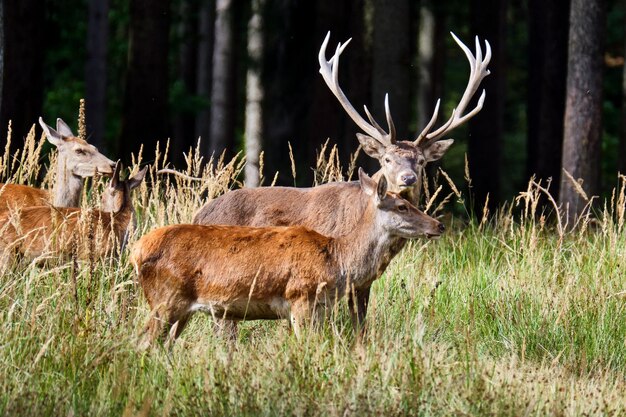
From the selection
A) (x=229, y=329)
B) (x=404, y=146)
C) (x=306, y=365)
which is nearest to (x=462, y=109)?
(x=404, y=146)

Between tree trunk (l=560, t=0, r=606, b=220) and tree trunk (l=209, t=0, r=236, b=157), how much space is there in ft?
20.8

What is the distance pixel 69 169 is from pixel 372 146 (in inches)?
92.8

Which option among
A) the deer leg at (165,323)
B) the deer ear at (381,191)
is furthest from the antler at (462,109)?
the deer leg at (165,323)

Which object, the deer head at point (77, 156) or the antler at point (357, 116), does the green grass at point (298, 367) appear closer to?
the antler at point (357, 116)

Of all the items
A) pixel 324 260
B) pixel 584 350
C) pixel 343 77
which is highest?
pixel 343 77

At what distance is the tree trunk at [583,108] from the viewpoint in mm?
12562

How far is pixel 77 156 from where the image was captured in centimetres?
903

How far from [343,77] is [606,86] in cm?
996

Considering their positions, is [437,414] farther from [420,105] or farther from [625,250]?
[420,105]

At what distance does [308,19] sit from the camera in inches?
685

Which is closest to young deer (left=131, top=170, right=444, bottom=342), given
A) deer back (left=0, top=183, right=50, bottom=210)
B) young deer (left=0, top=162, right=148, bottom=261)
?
young deer (left=0, top=162, right=148, bottom=261)

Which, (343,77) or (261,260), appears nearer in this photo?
(261,260)

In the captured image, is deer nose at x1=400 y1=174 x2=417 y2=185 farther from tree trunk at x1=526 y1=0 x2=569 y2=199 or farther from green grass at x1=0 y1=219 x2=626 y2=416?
tree trunk at x1=526 y1=0 x2=569 y2=199

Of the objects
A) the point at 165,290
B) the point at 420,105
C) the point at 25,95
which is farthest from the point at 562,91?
the point at 165,290
